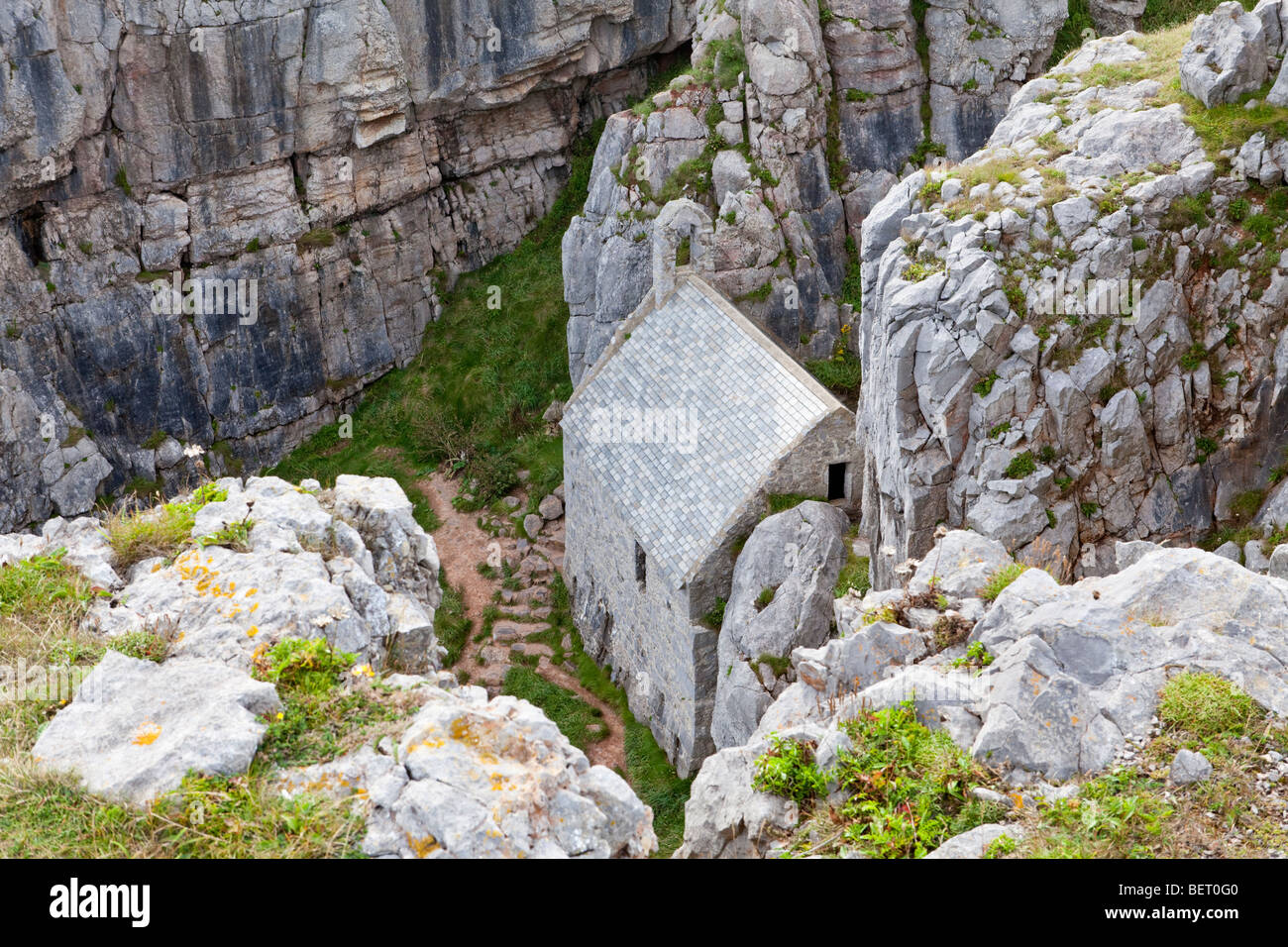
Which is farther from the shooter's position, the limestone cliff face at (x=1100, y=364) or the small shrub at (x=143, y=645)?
the limestone cliff face at (x=1100, y=364)

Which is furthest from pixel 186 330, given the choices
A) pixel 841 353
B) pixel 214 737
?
pixel 214 737

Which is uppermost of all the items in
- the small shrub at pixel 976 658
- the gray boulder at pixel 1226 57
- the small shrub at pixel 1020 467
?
the gray boulder at pixel 1226 57

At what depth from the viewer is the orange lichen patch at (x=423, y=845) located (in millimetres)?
10391

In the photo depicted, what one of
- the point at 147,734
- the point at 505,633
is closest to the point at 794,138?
the point at 505,633

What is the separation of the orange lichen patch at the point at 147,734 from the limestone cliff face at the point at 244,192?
1227 inches

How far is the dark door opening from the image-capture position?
93.6ft

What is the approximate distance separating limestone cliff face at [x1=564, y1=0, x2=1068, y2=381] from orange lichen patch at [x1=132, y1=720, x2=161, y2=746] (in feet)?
93.8

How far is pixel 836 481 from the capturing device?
28.7 metres

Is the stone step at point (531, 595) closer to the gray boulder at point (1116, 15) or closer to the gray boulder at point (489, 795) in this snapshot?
the gray boulder at point (489, 795)

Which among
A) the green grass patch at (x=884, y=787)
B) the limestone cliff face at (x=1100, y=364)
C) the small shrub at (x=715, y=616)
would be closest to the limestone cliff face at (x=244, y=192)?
the small shrub at (x=715, y=616)

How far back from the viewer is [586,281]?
41.4 meters

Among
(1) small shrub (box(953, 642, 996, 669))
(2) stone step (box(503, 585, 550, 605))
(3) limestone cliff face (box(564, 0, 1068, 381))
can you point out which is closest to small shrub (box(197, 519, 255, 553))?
(1) small shrub (box(953, 642, 996, 669))

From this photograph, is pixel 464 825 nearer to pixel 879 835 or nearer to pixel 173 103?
pixel 879 835

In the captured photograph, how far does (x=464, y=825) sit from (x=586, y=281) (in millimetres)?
32385
